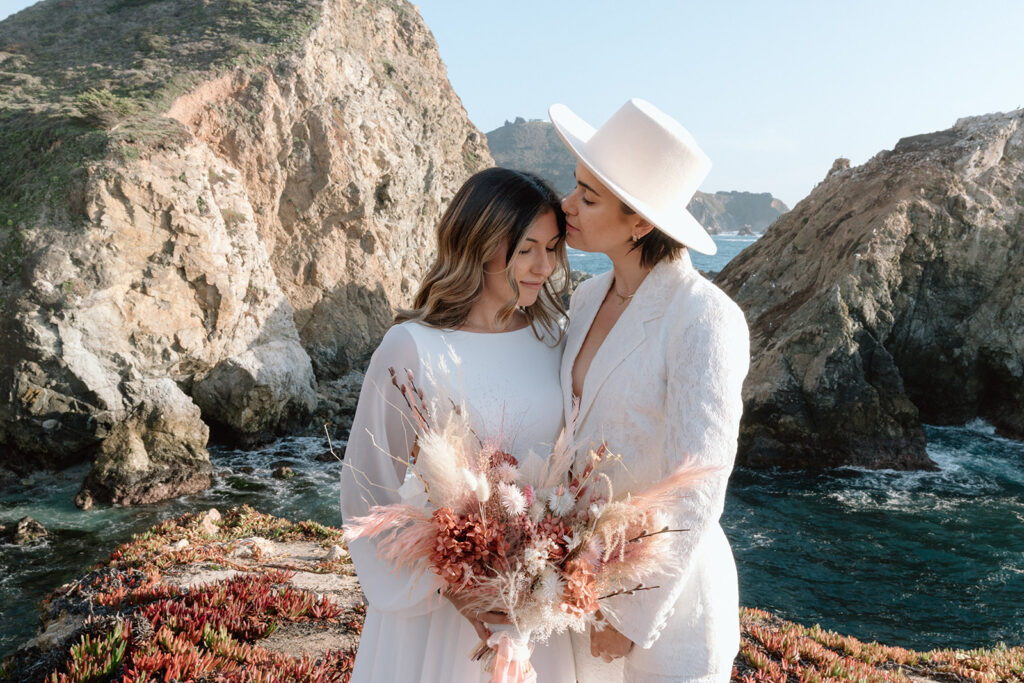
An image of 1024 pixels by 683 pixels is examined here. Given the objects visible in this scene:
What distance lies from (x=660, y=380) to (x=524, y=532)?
33.6 inches

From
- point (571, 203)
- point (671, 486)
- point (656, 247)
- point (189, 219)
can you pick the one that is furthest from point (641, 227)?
point (189, 219)

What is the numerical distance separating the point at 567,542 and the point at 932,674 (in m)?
6.78

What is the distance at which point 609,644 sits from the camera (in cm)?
258

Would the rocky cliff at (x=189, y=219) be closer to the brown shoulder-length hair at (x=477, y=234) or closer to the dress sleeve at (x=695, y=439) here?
the brown shoulder-length hair at (x=477, y=234)

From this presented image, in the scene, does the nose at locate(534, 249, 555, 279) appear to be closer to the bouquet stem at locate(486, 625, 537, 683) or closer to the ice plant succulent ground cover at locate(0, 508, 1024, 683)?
the bouquet stem at locate(486, 625, 537, 683)

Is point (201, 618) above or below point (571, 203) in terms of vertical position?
below

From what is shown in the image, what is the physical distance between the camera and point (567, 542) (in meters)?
2.16

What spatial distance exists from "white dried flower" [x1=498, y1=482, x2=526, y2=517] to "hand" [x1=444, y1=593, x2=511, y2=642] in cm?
43

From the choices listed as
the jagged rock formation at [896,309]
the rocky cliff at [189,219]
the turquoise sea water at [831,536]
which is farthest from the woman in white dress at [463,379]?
the jagged rock formation at [896,309]

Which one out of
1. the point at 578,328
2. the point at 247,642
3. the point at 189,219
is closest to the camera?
the point at 578,328

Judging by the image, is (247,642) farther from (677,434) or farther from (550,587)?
(677,434)

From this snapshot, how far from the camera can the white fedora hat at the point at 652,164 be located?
112 inches

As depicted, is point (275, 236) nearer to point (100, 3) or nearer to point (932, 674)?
point (100, 3)

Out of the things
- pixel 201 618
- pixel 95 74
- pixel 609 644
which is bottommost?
pixel 201 618
